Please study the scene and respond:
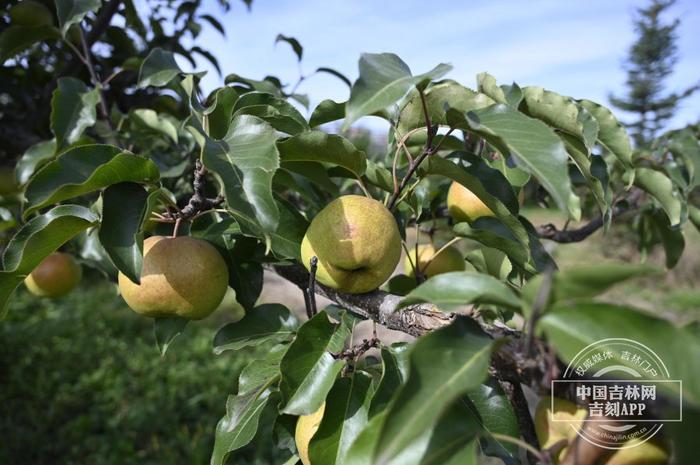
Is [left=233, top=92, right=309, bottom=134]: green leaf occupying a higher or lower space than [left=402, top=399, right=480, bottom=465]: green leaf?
higher

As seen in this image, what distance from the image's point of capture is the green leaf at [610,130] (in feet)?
3.22

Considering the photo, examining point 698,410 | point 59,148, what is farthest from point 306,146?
point 59,148

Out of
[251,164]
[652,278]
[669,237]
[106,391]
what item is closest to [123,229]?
[251,164]

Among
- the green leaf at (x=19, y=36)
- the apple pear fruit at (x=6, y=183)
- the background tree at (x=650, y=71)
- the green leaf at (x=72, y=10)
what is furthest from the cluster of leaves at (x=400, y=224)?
the background tree at (x=650, y=71)

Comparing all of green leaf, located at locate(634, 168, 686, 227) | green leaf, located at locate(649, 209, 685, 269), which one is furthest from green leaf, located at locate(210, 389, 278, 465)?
green leaf, located at locate(649, 209, 685, 269)

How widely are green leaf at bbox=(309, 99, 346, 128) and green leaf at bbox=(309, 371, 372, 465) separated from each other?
0.46m

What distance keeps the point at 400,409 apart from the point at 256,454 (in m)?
2.24

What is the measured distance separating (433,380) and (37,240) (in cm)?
61

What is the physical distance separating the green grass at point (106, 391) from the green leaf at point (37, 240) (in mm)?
1533

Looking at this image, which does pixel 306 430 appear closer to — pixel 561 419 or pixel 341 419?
pixel 341 419

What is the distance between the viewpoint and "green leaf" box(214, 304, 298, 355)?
3.01ft

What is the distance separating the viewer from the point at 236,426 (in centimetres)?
80

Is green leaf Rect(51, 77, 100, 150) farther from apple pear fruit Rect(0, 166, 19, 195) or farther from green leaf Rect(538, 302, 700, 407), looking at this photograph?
green leaf Rect(538, 302, 700, 407)

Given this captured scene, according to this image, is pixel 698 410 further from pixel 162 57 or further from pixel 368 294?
pixel 162 57
